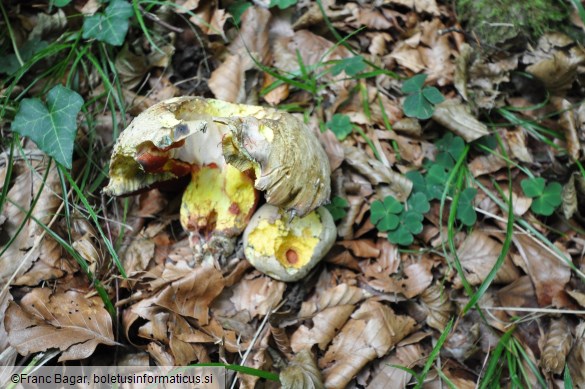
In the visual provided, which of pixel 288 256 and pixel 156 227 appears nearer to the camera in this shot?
pixel 288 256

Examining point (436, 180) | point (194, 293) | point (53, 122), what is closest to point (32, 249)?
point (53, 122)

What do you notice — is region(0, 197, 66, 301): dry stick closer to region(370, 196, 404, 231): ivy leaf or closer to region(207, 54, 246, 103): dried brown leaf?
region(207, 54, 246, 103): dried brown leaf

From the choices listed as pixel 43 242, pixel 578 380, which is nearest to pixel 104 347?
pixel 43 242

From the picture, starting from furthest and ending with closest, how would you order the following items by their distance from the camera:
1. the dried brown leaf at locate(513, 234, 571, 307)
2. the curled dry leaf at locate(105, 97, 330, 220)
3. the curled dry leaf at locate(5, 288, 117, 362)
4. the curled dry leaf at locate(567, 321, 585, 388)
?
the dried brown leaf at locate(513, 234, 571, 307) < the curled dry leaf at locate(567, 321, 585, 388) < the curled dry leaf at locate(5, 288, 117, 362) < the curled dry leaf at locate(105, 97, 330, 220)

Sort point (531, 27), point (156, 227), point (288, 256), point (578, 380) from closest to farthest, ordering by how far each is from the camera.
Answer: point (578, 380), point (288, 256), point (156, 227), point (531, 27)

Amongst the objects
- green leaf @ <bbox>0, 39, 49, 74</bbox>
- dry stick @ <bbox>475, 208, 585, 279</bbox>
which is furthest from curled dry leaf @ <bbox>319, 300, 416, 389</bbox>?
green leaf @ <bbox>0, 39, 49, 74</bbox>

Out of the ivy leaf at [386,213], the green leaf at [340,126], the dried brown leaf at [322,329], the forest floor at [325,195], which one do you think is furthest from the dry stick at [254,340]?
the green leaf at [340,126]

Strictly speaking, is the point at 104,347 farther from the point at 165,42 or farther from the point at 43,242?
the point at 165,42
